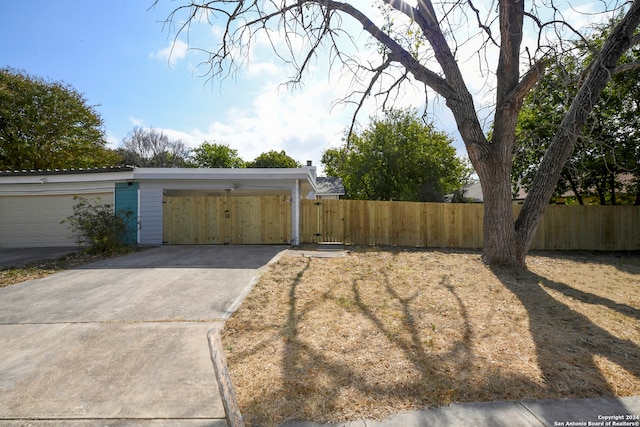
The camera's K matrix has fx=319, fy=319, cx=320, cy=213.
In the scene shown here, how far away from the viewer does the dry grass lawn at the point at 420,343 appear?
2.33m

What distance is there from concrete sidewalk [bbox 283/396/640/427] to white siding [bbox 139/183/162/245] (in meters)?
9.68

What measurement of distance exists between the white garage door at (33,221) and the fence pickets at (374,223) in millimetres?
3683

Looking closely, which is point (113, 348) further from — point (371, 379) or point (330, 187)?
point (330, 187)

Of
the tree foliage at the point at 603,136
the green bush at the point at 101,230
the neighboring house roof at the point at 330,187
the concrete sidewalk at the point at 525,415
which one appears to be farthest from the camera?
the neighboring house roof at the point at 330,187

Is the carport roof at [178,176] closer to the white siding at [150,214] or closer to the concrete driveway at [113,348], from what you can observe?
the white siding at [150,214]

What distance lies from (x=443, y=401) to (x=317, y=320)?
5.80 feet

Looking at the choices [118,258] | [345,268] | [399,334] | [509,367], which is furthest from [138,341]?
[118,258]

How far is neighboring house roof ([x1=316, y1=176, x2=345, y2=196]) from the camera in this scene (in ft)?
73.2

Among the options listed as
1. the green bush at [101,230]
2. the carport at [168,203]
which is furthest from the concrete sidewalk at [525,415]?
the green bush at [101,230]

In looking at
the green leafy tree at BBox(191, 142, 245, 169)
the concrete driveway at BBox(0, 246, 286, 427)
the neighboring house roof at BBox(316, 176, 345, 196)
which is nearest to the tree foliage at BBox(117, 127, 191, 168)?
the green leafy tree at BBox(191, 142, 245, 169)

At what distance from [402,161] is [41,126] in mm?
20526

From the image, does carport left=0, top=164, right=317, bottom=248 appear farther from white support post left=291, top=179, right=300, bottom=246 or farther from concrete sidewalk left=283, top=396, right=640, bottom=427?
concrete sidewalk left=283, top=396, right=640, bottom=427

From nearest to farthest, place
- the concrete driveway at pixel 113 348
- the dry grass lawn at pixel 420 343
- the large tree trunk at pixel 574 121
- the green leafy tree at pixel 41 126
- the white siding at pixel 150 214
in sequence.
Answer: the concrete driveway at pixel 113 348, the dry grass lawn at pixel 420 343, the large tree trunk at pixel 574 121, the white siding at pixel 150 214, the green leafy tree at pixel 41 126

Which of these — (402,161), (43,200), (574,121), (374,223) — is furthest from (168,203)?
(402,161)
